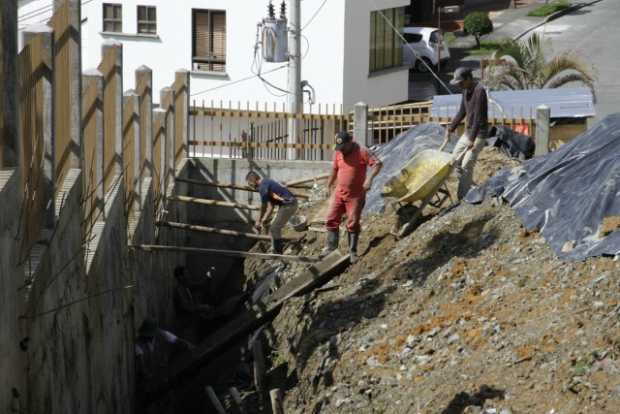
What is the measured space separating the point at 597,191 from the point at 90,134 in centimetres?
582

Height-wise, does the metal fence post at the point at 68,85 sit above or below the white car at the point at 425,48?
below

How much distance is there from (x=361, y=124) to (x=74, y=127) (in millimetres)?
10059

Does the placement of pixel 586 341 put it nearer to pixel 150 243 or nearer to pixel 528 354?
pixel 528 354

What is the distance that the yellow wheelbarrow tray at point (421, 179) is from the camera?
16.6 metres

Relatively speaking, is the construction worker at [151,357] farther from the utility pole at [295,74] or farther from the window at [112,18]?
the window at [112,18]

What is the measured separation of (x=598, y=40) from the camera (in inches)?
1813

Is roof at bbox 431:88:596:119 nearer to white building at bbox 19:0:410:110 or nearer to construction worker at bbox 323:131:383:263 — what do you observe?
construction worker at bbox 323:131:383:263

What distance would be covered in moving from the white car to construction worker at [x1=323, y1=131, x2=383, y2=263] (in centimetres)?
2694

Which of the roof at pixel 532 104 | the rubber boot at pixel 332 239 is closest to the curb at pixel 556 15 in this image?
the roof at pixel 532 104

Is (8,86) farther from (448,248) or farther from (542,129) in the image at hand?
(542,129)

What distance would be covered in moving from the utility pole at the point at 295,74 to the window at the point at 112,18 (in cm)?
876

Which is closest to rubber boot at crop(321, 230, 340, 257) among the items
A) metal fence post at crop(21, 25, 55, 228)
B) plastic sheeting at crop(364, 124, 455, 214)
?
plastic sheeting at crop(364, 124, 455, 214)

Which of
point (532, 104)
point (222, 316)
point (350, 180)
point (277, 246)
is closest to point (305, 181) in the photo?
point (222, 316)

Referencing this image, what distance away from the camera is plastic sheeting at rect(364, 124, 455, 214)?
2005 cm
